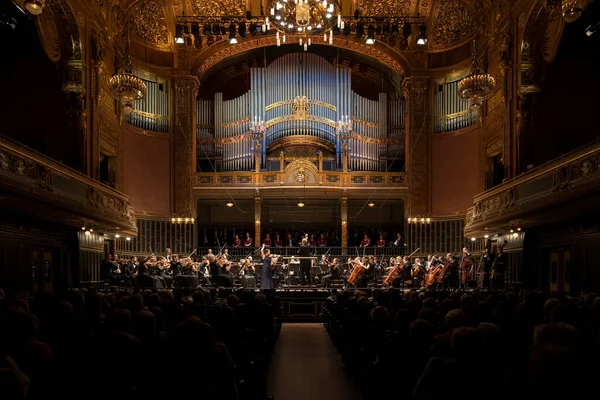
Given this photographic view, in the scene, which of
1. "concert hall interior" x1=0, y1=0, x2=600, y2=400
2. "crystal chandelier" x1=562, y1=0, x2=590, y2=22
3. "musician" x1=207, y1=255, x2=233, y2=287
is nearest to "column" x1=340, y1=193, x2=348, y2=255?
"concert hall interior" x1=0, y1=0, x2=600, y2=400

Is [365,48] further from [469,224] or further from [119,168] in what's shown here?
[119,168]

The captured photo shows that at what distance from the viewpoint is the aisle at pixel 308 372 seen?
23.5 feet

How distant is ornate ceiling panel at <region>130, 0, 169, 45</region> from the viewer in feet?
82.2

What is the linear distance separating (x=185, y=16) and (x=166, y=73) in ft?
10.3

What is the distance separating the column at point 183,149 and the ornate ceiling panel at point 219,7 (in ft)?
9.72

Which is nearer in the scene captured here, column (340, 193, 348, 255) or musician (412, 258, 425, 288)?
musician (412, 258, 425, 288)

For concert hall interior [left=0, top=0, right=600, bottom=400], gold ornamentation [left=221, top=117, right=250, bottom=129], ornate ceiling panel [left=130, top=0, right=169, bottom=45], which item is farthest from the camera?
gold ornamentation [left=221, top=117, right=250, bottom=129]

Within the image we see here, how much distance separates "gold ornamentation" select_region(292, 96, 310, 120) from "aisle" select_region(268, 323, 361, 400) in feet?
49.3

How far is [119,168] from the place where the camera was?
23344mm

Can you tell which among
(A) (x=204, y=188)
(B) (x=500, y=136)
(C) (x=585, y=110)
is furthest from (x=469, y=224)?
(A) (x=204, y=188)

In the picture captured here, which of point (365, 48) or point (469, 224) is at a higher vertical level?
point (365, 48)

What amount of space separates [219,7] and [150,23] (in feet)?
10.1

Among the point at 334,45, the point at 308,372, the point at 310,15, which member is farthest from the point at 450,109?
the point at 308,372

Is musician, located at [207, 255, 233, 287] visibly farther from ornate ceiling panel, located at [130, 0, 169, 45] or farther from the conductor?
ornate ceiling panel, located at [130, 0, 169, 45]
